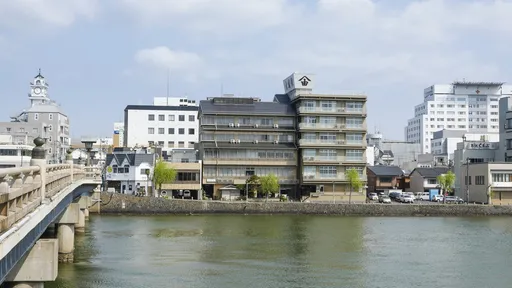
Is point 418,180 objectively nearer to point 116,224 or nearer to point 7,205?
point 116,224

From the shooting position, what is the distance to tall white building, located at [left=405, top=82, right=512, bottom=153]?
148 meters

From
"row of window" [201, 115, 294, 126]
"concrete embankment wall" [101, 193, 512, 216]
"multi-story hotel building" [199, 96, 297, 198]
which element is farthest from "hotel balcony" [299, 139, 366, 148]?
"concrete embankment wall" [101, 193, 512, 216]

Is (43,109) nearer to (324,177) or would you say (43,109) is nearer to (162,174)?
(162,174)

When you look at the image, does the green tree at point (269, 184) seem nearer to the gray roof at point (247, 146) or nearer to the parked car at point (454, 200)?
the gray roof at point (247, 146)

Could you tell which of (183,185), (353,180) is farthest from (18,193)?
(353,180)

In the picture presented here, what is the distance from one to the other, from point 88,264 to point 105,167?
142 ft

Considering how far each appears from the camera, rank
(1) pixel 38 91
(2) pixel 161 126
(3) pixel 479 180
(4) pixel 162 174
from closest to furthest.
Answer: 1. (4) pixel 162 174
2. (3) pixel 479 180
3. (2) pixel 161 126
4. (1) pixel 38 91

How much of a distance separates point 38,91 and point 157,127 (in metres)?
23.0

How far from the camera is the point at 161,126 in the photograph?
9275 centimetres

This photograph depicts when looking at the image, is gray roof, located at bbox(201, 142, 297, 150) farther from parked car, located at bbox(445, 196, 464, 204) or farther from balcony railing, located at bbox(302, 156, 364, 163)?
parked car, located at bbox(445, 196, 464, 204)

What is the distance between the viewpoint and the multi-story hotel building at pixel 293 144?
226 feet

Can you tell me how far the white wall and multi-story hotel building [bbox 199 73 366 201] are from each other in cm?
2319

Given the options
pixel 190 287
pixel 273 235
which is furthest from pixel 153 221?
pixel 190 287

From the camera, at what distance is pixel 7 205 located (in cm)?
994
